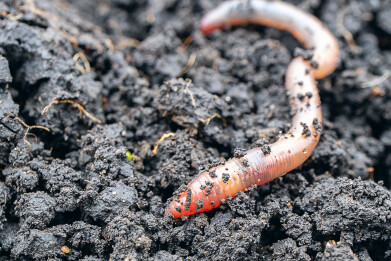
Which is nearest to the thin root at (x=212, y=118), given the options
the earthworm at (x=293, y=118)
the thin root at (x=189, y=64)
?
the earthworm at (x=293, y=118)

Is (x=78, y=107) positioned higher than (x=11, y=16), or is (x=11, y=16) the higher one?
(x=11, y=16)

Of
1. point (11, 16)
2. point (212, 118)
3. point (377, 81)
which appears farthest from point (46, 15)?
point (377, 81)

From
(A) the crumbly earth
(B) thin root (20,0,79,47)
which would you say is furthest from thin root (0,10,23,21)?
(B) thin root (20,0,79,47)

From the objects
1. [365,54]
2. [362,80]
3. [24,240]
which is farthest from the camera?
[365,54]

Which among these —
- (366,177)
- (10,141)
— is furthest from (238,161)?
(10,141)

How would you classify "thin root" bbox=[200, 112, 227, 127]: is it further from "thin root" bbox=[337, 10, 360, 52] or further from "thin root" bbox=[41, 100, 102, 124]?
"thin root" bbox=[337, 10, 360, 52]

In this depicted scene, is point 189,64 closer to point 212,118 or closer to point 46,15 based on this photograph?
point 212,118

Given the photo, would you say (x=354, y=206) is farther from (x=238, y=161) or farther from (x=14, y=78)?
(x=14, y=78)

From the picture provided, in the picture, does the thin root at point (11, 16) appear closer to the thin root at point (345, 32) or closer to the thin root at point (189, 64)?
the thin root at point (189, 64)
